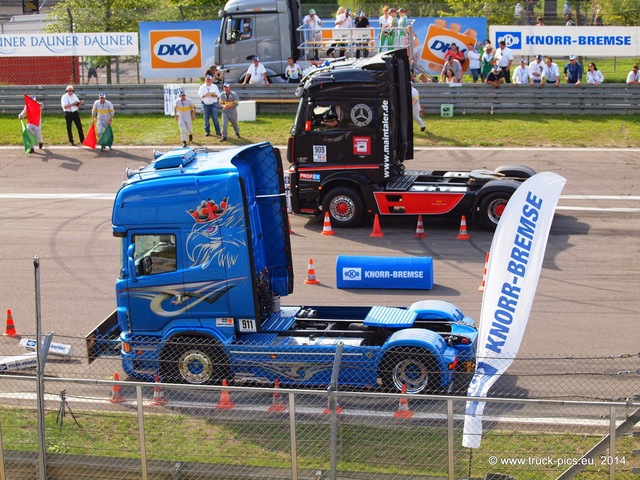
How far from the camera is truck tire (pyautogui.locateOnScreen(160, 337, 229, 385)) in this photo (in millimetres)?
10453

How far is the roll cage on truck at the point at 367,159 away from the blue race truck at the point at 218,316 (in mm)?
6332

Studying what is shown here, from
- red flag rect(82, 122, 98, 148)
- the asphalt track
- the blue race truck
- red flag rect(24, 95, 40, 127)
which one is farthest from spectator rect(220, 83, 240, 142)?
the blue race truck

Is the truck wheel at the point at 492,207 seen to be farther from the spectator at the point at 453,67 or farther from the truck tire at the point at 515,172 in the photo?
the spectator at the point at 453,67

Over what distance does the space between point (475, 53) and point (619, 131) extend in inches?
253

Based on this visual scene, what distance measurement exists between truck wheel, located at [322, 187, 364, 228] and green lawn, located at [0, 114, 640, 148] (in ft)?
23.5

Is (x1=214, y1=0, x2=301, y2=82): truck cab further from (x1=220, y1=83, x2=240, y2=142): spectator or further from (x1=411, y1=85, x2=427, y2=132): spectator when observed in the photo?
(x1=411, y1=85, x2=427, y2=132): spectator

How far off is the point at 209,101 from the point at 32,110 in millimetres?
4668

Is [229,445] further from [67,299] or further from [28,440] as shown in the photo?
[67,299]

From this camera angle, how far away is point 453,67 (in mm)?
29062

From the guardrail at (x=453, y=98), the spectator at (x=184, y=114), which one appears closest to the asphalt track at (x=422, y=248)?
the spectator at (x=184, y=114)

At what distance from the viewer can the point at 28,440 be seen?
8.48 m

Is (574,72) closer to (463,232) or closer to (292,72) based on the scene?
(292,72)

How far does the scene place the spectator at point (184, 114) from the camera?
2462cm

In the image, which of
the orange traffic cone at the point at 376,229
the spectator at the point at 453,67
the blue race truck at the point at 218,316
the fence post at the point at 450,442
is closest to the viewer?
the fence post at the point at 450,442
